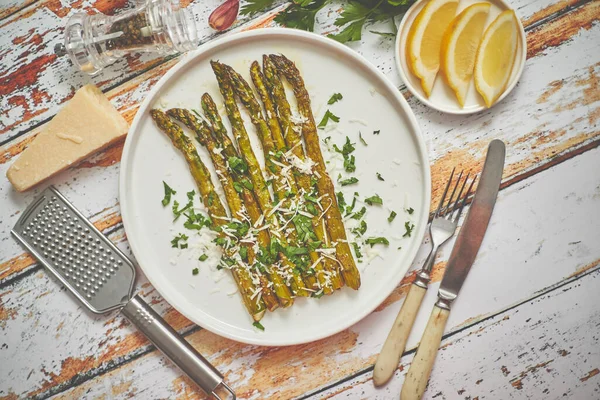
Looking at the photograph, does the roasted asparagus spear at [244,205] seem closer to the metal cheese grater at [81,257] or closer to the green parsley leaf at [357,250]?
the green parsley leaf at [357,250]

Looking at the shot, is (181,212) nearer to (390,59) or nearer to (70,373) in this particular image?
(70,373)

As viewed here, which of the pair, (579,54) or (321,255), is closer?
(321,255)

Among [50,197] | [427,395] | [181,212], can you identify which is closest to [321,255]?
[181,212]

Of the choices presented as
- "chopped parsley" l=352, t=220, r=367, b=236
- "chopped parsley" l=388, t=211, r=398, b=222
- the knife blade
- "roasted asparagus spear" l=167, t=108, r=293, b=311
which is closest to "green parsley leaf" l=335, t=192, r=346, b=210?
"chopped parsley" l=352, t=220, r=367, b=236

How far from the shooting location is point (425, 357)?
2.33 metres

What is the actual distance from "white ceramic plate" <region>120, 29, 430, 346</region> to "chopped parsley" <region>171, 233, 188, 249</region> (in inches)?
1.1

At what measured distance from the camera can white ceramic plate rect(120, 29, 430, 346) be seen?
7.72ft

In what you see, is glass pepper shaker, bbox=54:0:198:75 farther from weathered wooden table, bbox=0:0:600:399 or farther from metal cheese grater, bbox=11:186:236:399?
metal cheese grater, bbox=11:186:236:399

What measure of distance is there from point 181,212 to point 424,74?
1491 millimetres

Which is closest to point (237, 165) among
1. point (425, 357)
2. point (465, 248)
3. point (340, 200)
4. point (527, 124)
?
point (340, 200)

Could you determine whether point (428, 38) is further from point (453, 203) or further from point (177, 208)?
point (177, 208)

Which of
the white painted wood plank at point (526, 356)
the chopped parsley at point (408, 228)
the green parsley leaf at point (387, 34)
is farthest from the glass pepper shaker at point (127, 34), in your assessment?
the white painted wood plank at point (526, 356)

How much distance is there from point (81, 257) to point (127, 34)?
1231 mm

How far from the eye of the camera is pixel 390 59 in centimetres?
248
